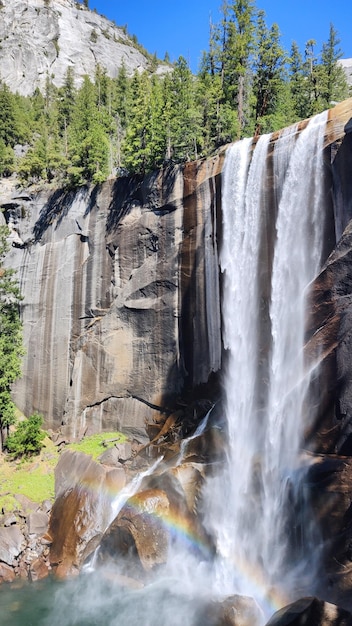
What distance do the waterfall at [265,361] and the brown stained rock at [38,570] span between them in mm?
7189

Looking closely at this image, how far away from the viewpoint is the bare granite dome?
270 feet

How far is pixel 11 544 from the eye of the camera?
19.2 meters

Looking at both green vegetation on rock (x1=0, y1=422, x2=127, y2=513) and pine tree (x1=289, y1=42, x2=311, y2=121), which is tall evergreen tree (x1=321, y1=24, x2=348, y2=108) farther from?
green vegetation on rock (x1=0, y1=422, x2=127, y2=513)

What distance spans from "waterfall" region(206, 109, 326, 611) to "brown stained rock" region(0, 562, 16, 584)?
8.33 metres

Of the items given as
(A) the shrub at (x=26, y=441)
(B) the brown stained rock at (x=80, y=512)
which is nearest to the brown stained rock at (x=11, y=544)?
(B) the brown stained rock at (x=80, y=512)

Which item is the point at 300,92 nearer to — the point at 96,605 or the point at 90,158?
the point at 90,158

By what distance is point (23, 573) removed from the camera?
18.4m

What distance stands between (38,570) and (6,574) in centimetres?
123

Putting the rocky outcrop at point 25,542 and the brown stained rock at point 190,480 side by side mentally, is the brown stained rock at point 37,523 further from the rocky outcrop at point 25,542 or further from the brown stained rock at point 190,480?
the brown stained rock at point 190,480

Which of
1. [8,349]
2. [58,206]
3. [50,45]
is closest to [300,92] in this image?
[58,206]

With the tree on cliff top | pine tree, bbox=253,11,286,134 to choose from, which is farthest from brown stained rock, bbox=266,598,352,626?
pine tree, bbox=253,11,286,134

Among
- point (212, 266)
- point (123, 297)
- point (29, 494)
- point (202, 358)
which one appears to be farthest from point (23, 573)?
point (212, 266)

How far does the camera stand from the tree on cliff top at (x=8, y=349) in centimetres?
2789

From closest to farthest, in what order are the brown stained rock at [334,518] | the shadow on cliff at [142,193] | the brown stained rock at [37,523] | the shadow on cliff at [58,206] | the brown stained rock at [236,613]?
the brown stained rock at [334,518]
the brown stained rock at [236,613]
the brown stained rock at [37,523]
the shadow on cliff at [142,193]
the shadow on cliff at [58,206]
